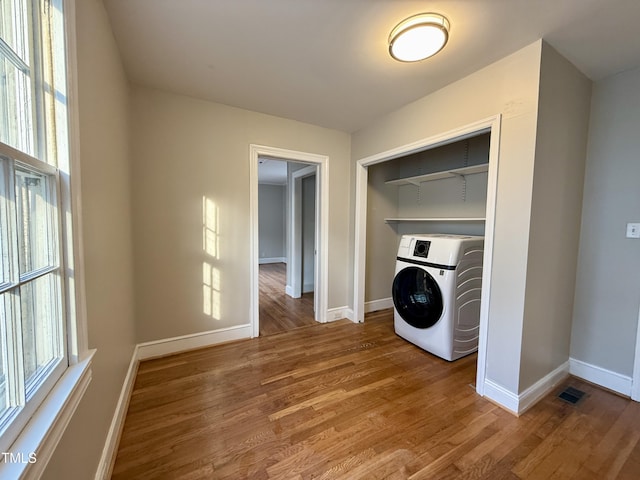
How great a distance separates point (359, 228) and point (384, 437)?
2.07 m

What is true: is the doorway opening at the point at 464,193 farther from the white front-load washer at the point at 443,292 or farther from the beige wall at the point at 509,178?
the white front-load washer at the point at 443,292

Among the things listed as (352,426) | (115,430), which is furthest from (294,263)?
(115,430)

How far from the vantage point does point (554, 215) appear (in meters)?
1.84

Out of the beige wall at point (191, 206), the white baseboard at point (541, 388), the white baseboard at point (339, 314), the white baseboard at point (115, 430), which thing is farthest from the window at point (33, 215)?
the white baseboard at point (339, 314)

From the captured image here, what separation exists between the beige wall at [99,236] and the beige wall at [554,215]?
2.36 meters

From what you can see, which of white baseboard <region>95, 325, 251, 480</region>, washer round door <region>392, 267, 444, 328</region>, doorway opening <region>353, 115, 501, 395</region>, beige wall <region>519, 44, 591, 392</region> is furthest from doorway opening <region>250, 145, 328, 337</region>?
beige wall <region>519, 44, 591, 392</region>

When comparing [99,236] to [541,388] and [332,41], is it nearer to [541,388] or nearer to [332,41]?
[332,41]

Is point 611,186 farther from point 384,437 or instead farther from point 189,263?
point 189,263

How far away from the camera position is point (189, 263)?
2.48 metres

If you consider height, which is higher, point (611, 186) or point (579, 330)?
point (611, 186)

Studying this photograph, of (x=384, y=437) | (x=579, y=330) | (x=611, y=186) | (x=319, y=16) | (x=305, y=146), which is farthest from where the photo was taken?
(x=305, y=146)

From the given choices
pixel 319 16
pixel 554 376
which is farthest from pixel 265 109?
pixel 554 376

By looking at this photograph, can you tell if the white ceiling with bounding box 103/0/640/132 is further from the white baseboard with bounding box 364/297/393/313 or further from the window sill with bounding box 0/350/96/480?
the white baseboard with bounding box 364/297/393/313

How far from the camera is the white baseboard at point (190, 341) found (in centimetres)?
236
